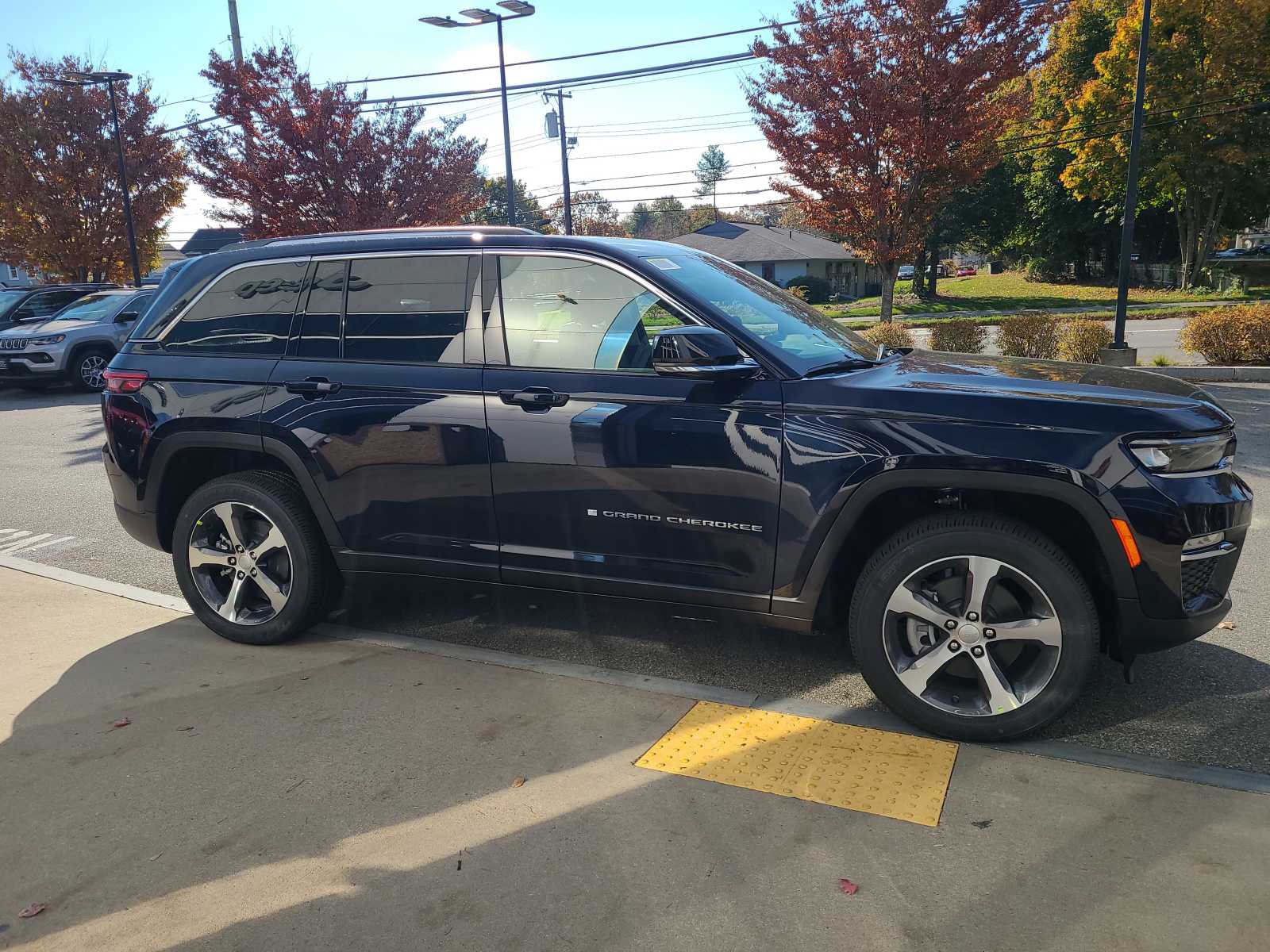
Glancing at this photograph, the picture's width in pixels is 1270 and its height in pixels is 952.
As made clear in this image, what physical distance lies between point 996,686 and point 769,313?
68.0 inches

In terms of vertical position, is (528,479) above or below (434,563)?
above

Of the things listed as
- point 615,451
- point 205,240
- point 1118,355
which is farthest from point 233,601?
point 205,240

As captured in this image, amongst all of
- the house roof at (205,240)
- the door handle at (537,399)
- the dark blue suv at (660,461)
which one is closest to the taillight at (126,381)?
the dark blue suv at (660,461)

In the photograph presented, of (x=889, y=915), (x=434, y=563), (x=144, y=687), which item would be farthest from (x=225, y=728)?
(x=889, y=915)

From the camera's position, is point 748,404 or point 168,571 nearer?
point 748,404

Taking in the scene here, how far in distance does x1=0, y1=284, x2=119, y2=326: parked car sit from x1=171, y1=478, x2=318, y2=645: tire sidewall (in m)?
15.0

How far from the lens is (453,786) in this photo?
3.11m

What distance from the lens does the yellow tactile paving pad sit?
2.96 meters

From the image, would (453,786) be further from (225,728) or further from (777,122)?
(777,122)

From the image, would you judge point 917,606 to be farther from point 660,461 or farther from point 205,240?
point 205,240

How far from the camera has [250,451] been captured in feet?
14.2

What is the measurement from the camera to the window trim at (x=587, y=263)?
11.9 ft

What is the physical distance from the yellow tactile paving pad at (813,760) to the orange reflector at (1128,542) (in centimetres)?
89

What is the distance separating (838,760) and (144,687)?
2969 mm
